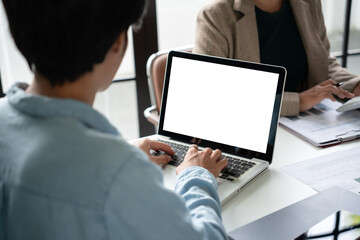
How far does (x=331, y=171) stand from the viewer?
3.93 feet

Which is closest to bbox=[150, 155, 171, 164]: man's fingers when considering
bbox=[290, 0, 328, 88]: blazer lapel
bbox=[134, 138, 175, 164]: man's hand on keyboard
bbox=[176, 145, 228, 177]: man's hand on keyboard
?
bbox=[134, 138, 175, 164]: man's hand on keyboard

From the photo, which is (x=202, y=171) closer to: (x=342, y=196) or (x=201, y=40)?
(x=342, y=196)

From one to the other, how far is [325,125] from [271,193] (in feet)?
1.65

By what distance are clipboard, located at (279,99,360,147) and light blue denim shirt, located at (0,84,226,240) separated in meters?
0.84

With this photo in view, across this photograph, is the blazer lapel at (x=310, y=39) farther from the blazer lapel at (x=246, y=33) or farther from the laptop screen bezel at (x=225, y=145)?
the laptop screen bezel at (x=225, y=145)

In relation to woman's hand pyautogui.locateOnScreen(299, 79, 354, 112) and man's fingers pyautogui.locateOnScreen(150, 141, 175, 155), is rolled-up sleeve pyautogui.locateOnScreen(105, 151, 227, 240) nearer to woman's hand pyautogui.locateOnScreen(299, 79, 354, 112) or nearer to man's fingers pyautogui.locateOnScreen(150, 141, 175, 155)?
man's fingers pyautogui.locateOnScreen(150, 141, 175, 155)

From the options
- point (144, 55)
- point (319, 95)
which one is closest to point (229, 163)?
point (319, 95)

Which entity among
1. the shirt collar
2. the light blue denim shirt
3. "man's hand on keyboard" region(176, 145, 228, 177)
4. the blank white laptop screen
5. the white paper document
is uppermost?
the shirt collar

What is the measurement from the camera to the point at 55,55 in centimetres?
65

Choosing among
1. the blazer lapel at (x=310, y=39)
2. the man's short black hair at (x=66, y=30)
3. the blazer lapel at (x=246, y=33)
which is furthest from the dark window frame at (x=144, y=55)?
the man's short black hair at (x=66, y=30)

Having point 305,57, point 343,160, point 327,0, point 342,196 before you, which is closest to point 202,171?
point 342,196

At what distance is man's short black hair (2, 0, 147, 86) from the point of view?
2.04 feet

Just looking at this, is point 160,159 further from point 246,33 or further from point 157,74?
point 246,33

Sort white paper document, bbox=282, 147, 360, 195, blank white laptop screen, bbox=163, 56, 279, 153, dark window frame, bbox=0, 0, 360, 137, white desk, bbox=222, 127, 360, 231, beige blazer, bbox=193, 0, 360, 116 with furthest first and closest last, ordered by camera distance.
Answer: dark window frame, bbox=0, 0, 360, 137
beige blazer, bbox=193, 0, 360, 116
blank white laptop screen, bbox=163, 56, 279, 153
white paper document, bbox=282, 147, 360, 195
white desk, bbox=222, 127, 360, 231
